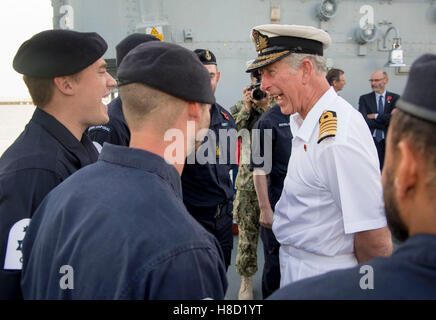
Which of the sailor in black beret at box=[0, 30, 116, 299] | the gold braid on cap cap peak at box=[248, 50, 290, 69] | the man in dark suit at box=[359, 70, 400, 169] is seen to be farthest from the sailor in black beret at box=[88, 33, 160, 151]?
the man in dark suit at box=[359, 70, 400, 169]

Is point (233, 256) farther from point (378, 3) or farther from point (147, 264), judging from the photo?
point (378, 3)

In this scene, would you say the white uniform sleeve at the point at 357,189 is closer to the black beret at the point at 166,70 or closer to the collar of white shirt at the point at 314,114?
the collar of white shirt at the point at 314,114

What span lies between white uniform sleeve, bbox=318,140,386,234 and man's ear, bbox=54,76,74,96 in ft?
3.78

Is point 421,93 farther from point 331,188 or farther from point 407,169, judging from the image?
point 331,188

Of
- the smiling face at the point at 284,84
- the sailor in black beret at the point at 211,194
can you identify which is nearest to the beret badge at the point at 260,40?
the smiling face at the point at 284,84

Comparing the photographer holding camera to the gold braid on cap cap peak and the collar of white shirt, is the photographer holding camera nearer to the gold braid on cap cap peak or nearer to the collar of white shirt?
the gold braid on cap cap peak

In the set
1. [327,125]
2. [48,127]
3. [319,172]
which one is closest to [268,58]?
[327,125]

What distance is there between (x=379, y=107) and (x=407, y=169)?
4644mm

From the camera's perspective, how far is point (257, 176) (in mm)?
2682

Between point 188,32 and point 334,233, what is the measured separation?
12.2 ft

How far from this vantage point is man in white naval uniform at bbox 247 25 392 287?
4.46 feet

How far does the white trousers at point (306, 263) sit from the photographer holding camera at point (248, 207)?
1.42 meters

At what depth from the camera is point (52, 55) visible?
1453 mm
